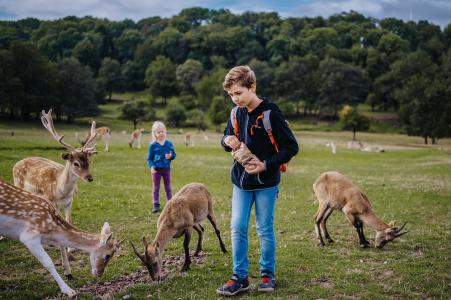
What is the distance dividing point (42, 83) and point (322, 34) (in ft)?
331

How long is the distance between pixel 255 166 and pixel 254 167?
0.06 feet

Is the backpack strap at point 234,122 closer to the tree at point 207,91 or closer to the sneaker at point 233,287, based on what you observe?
the sneaker at point 233,287

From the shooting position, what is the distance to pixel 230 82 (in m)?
5.73

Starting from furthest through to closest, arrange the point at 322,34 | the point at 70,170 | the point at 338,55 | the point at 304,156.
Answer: the point at 322,34
the point at 338,55
the point at 304,156
the point at 70,170

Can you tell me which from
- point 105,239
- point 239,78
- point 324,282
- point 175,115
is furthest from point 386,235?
point 175,115

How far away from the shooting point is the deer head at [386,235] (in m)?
8.44

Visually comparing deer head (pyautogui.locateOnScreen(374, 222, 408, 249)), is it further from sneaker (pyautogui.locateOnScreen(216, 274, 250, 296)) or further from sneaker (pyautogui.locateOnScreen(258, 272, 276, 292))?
sneaker (pyautogui.locateOnScreen(216, 274, 250, 296))

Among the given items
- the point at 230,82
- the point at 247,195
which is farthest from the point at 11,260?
the point at 230,82

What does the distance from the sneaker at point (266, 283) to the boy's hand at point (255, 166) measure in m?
1.45

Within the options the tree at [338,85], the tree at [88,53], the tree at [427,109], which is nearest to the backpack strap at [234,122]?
the tree at [427,109]

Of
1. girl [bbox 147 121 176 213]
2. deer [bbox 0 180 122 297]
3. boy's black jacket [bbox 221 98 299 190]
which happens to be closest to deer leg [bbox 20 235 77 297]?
deer [bbox 0 180 122 297]

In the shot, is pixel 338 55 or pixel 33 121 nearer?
pixel 33 121

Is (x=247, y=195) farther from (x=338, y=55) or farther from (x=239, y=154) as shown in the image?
(x=338, y=55)

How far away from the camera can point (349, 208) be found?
29.1 ft
